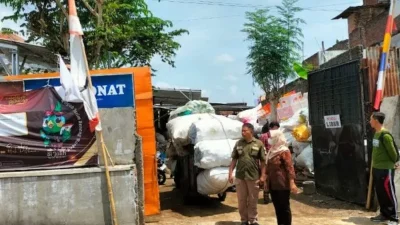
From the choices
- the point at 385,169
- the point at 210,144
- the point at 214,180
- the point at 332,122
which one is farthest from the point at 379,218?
the point at 210,144

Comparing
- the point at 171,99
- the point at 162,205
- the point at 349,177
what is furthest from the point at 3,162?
the point at 171,99

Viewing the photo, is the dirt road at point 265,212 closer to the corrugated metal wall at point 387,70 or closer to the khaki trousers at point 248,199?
the khaki trousers at point 248,199

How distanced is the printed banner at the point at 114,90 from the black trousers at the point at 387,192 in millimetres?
4169

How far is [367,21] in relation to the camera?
2044 centimetres

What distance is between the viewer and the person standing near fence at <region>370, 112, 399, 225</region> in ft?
23.7

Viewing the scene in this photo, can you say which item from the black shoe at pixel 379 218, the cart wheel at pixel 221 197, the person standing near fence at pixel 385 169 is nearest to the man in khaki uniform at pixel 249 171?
the person standing near fence at pixel 385 169

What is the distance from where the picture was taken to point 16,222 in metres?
6.82

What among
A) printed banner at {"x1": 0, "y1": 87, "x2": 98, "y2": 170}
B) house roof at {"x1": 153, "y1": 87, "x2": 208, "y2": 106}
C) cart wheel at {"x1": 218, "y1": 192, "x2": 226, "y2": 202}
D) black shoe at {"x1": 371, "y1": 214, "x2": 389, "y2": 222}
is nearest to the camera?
printed banner at {"x1": 0, "y1": 87, "x2": 98, "y2": 170}

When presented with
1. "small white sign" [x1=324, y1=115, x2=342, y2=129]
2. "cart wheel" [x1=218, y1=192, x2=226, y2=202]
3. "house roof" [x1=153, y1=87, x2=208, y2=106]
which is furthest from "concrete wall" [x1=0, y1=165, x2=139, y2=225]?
"house roof" [x1=153, y1=87, x2=208, y2=106]

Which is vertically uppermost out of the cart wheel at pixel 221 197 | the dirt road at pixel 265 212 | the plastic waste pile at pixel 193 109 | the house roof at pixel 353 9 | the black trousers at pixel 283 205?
the house roof at pixel 353 9

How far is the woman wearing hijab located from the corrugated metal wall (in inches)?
105

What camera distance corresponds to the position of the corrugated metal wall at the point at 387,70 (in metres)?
8.56

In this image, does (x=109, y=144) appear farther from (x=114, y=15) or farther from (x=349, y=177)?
(x=114, y=15)

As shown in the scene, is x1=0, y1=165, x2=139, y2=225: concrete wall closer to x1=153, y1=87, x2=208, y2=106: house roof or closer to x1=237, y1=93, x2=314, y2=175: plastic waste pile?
x1=237, y1=93, x2=314, y2=175: plastic waste pile
